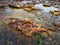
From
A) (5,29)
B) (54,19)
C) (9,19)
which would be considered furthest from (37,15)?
(5,29)

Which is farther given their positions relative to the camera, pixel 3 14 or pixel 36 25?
pixel 3 14

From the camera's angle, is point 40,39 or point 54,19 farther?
point 54,19

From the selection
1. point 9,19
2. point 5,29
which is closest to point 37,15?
point 9,19

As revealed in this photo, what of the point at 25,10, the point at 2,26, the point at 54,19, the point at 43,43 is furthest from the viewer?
the point at 25,10

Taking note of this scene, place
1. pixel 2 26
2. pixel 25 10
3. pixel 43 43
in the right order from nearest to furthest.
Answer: pixel 43 43, pixel 2 26, pixel 25 10

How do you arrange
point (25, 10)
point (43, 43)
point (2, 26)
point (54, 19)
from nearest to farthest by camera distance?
point (43, 43) → point (2, 26) → point (54, 19) → point (25, 10)

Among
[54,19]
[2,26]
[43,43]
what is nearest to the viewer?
[43,43]

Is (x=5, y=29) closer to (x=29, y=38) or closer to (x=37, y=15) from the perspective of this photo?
(x=29, y=38)

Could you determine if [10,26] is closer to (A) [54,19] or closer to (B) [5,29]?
(B) [5,29]
